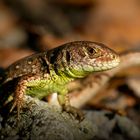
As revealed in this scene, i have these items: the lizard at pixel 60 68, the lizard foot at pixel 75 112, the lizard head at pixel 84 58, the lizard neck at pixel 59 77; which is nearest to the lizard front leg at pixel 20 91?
the lizard at pixel 60 68

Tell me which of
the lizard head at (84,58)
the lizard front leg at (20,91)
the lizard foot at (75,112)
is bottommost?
the lizard foot at (75,112)

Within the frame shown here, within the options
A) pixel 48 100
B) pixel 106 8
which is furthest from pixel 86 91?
pixel 106 8

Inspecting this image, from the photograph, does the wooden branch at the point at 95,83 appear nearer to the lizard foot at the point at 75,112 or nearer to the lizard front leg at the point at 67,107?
the lizard front leg at the point at 67,107

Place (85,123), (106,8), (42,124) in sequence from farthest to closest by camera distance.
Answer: (106,8) → (85,123) → (42,124)

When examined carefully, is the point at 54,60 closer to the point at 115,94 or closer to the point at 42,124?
the point at 42,124

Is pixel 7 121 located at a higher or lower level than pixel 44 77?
lower

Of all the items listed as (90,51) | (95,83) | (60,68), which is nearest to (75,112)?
(60,68)
